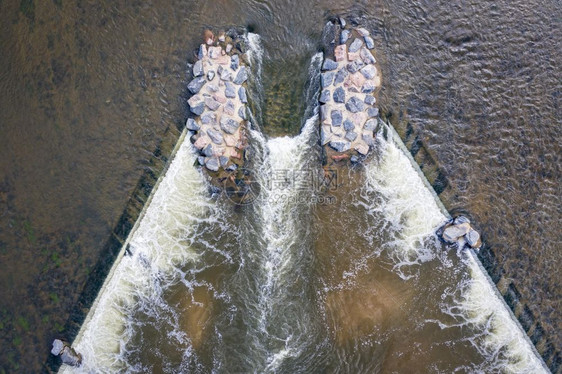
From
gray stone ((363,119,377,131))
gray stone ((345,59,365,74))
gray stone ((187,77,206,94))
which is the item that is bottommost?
gray stone ((363,119,377,131))

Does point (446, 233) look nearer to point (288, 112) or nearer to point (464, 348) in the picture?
point (464, 348)

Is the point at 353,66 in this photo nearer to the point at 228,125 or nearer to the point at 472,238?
the point at 228,125

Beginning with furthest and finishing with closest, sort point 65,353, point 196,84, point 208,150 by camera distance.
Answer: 1. point 196,84
2. point 208,150
3. point 65,353

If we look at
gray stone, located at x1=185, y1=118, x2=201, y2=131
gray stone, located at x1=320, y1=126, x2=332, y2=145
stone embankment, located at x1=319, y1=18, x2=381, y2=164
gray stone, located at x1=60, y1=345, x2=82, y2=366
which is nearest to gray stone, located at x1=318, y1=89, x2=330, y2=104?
stone embankment, located at x1=319, y1=18, x2=381, y2=164

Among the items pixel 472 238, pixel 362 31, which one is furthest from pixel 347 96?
pixel 472 238

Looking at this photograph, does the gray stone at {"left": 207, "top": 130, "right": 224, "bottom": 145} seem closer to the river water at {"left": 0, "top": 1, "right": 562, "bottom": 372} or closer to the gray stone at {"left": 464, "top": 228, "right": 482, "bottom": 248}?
the river water at {"left": 0, "top": 1, "right": 562, "bottom": 372}

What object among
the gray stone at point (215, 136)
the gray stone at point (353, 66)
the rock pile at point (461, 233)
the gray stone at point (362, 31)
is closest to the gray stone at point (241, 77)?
the gray stone at point (215, 136)
